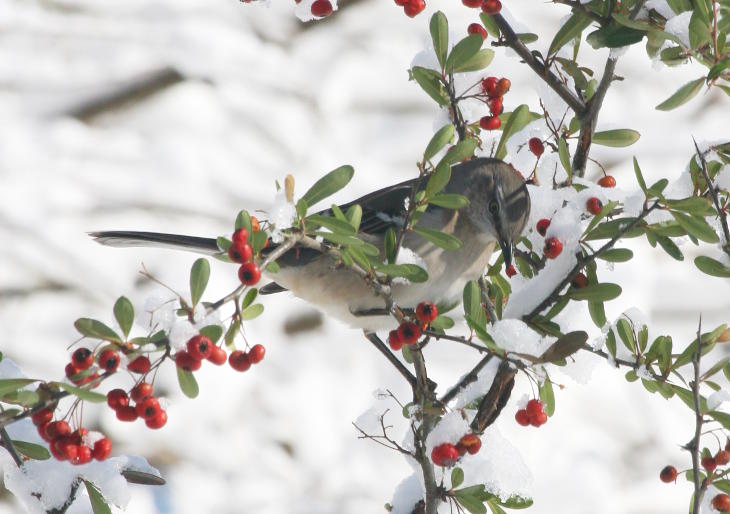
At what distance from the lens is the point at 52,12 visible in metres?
6.13

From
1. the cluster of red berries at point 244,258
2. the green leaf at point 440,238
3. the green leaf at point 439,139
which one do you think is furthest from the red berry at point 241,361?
the green leaf at point 439,139

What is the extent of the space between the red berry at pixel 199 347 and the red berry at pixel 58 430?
38cm

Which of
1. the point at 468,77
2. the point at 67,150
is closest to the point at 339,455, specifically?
the point at 67,150

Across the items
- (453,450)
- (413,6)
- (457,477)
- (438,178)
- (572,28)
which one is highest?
(572,28)

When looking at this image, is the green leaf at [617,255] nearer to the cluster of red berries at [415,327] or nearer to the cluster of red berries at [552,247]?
the cluster of red berries at [552,247]

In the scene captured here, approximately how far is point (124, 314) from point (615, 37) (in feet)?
4.60

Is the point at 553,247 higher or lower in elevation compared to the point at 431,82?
lower

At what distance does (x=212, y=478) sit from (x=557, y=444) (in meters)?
2.44

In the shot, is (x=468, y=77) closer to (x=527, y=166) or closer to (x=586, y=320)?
(x=527, y=166)

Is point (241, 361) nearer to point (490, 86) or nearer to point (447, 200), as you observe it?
point (447, 200)

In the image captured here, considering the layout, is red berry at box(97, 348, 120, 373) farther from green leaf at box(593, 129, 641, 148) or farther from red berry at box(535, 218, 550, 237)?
green leaf at box(593, 129, 641, 148)

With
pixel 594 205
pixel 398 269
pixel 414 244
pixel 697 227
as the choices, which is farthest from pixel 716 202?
pixel 414 244

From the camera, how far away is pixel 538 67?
2488 mm

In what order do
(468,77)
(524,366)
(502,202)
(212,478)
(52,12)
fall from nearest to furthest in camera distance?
(524,366)
(468,77)
(502,202)
(212,478)
(52,12)
